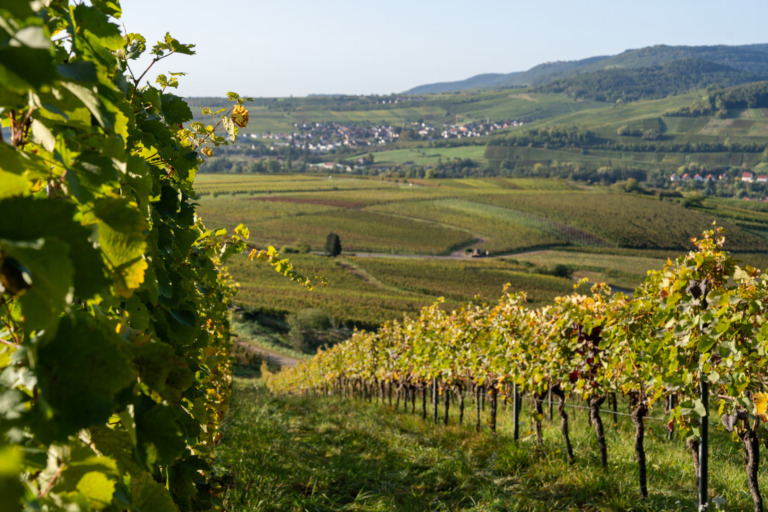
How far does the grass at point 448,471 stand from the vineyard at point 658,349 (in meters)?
0.25

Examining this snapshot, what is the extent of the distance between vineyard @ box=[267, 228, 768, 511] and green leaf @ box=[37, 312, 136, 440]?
3.65 meters

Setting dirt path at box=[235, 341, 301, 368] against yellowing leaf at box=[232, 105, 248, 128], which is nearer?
yellowing leaf at box=[232, 105, 248, 128]

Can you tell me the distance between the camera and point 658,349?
411 centimetres

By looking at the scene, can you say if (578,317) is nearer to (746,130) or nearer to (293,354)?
(293,354)

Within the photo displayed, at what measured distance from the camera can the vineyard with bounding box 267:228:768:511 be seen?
3.79m

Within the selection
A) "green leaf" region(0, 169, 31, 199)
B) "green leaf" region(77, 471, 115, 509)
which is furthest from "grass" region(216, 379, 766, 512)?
"green leaf" region(0, 169, 31, 199)

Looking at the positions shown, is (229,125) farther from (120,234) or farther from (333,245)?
(333,245)

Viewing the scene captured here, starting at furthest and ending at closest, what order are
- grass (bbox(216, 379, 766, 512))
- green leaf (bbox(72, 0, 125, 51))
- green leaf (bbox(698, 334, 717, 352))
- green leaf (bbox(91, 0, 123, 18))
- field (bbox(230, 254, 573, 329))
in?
field (bbox(230, 254, 573, 329)) < grass (bbox(216, 379, 766, 512)) < green leaf (bbox(698, 334, 717, 352)) < green leaf (bbox(91, 0, 123, 18)) < green leaf (bbox(72, 0, 125, 51))

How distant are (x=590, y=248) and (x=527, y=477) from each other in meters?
71.6

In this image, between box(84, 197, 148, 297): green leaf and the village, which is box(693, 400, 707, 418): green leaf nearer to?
box(84, 197, 148, 297): green leaf

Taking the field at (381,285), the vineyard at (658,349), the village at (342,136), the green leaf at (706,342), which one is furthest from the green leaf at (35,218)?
the village at (342,136)

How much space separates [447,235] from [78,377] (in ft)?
256

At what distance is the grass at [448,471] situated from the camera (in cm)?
489

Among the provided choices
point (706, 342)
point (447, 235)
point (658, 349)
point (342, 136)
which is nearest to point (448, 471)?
point (658, 349)
